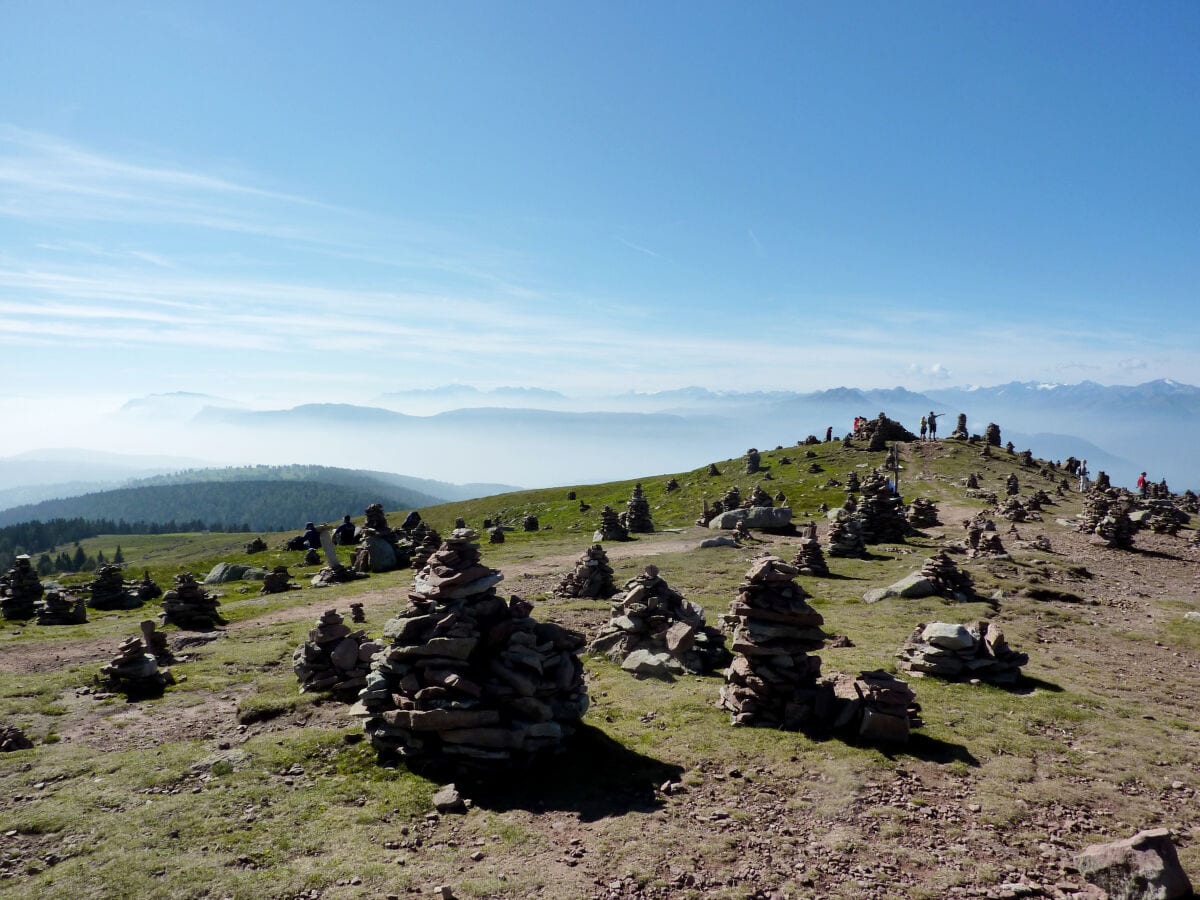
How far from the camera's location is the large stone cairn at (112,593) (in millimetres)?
51875

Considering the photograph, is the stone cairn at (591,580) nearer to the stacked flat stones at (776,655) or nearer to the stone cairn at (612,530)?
the stacked flat stones at (776,655)

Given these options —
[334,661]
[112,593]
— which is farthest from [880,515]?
[112,593]

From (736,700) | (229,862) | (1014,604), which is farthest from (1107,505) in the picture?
(229,862)

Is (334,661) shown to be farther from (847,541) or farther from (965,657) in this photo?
(847,541)

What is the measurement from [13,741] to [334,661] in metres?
9.56

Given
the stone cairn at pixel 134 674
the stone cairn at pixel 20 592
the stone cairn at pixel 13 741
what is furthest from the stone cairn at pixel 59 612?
the stone cairn at pixel 13 741

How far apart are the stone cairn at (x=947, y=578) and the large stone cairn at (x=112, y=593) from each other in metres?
58.8

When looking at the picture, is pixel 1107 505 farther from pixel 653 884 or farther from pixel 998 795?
pixel 653 884

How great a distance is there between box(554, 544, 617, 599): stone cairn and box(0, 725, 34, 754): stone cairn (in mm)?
26362

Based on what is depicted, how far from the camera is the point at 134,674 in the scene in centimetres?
2608

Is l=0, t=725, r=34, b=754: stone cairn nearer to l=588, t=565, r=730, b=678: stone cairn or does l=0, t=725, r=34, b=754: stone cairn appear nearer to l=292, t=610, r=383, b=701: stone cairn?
l=292, t=610, r=383, b=701: stone cairn

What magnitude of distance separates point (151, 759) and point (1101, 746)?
27.9 meters

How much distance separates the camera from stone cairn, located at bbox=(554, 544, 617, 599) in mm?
41031

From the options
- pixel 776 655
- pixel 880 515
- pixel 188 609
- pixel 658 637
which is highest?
pixel 880 515
